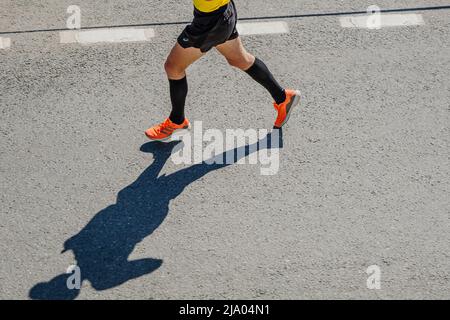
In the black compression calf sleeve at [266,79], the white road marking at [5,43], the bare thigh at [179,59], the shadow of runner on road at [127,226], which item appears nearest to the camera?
the shadow of runner on road at [127,226]

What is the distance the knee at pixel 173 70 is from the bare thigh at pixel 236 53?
360 millimetres

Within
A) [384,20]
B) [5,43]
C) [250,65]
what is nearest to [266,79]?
[250,65]

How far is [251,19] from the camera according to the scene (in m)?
8.25

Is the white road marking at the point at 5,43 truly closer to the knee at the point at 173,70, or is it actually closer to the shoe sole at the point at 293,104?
the knee at the point at 173,70

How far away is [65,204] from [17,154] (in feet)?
2.52

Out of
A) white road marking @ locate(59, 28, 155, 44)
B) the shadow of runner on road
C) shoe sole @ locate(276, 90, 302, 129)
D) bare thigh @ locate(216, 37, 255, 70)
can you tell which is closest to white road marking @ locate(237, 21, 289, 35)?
white road marking @ locate(59, 28, 155, 44)

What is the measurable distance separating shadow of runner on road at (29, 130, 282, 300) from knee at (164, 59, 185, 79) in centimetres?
62

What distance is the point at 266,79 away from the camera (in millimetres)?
6969

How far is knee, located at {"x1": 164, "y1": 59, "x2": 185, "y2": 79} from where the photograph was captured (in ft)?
21.7

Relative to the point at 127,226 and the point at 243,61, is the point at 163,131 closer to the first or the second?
the point at 243,61

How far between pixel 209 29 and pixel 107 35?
210 cm

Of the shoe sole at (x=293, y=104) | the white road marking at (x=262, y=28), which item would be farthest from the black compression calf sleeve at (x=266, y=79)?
the white road marking at (x=262, y=28)

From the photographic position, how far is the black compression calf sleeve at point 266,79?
6906 mm

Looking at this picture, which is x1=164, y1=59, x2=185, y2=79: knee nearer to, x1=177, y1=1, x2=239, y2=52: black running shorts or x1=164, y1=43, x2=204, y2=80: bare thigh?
x1=164, y1=43, x2=204, y2=80: bare thigh
